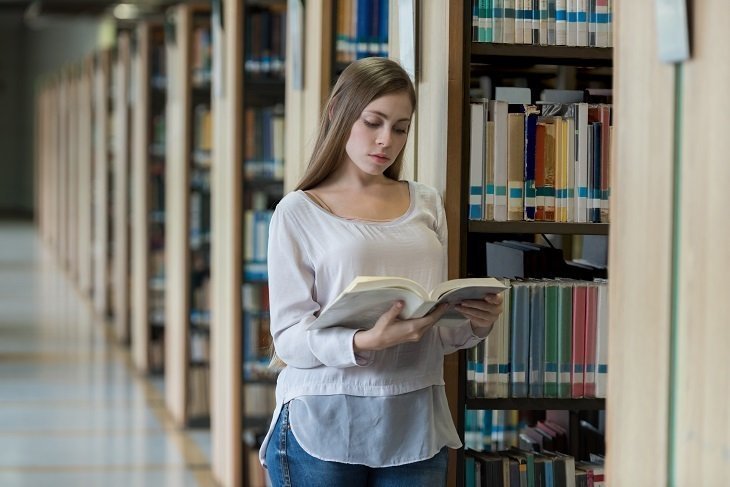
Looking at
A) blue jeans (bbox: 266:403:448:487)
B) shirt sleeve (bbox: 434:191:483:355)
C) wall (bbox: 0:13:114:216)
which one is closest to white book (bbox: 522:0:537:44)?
shirt sleeve (bbox: 434:191:483:355)

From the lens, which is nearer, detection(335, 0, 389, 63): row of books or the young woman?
the young woman

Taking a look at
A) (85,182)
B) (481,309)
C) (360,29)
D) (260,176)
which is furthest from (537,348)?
(85,182)

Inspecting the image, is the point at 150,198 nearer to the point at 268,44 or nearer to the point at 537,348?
the point at 268,44

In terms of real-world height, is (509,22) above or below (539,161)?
above

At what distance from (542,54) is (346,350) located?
1012 millimetres

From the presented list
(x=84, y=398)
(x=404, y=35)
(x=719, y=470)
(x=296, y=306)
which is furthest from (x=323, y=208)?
(x=84, y=398)

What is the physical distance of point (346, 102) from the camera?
7.81ft

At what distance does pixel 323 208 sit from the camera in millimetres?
2359

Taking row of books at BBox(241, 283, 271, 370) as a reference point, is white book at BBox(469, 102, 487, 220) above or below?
above

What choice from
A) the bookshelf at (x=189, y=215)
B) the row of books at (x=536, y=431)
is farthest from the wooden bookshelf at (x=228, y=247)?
the row of books at (x=536, y=431)

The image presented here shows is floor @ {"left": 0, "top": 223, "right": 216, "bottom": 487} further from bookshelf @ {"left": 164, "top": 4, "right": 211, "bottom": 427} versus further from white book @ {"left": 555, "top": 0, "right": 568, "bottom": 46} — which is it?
white book @ {"left": 555, "top": 0, "right": 568, "bottom": 46}

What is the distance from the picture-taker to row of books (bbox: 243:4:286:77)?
5.99 metres

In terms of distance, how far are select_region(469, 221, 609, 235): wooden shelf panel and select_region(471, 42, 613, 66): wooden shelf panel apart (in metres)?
0.39

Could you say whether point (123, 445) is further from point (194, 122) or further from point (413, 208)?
point (413, 208)
